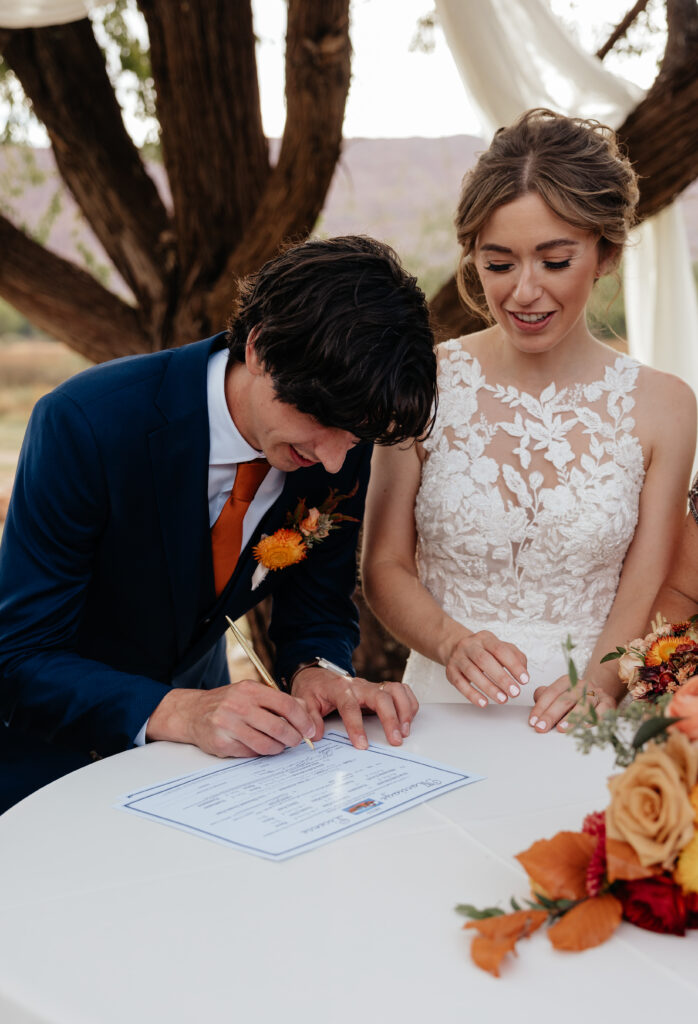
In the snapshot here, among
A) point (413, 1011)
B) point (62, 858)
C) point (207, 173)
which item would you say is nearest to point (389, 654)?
point (207, 173)

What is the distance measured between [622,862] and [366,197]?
4914 mm

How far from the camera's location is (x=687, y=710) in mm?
1125

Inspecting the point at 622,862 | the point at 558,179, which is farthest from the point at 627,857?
the point at 558,179

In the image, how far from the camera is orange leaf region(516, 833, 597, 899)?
45.8 inches

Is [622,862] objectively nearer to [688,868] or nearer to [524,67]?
[688,868]

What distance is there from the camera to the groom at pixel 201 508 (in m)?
1.78

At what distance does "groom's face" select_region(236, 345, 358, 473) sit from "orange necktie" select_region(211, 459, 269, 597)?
15 centimetres

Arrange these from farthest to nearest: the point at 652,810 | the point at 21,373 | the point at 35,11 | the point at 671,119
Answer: the point at 21,373 < the point at 671,119 < the point at 35,11 < the point at 652,810

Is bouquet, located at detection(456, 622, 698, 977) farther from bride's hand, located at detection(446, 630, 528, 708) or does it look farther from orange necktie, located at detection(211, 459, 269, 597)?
orange necktie, located at detection(211, 459, 269, 597)

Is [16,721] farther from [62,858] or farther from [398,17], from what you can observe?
[398,17]

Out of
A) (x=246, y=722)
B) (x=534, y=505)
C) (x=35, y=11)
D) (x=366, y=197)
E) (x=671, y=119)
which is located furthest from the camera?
(x=366, y=197)

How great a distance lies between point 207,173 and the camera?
3.71 metres

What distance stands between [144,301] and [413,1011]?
3.32 metres

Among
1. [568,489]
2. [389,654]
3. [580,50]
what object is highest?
[580,50]
